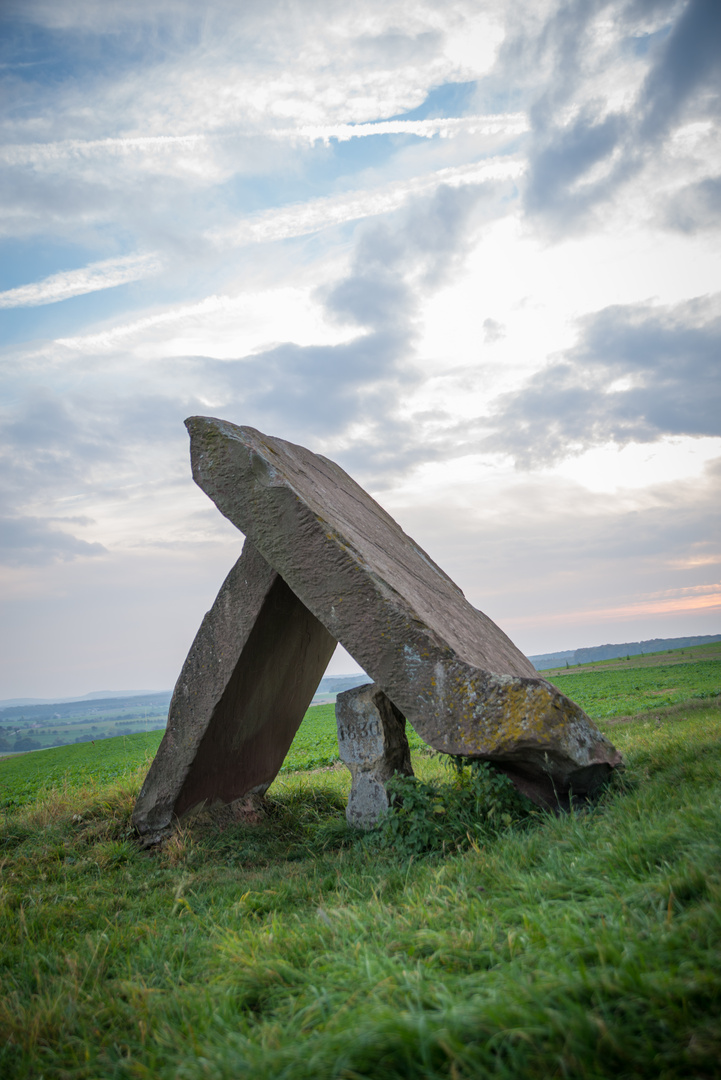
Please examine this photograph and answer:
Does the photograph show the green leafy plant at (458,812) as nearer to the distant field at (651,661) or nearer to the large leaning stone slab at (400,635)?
the large leaning stone slab at (400,635)

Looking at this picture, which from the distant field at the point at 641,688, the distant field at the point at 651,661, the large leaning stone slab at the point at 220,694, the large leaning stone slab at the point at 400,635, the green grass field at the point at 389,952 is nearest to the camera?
the green grass field at the point at 389,952

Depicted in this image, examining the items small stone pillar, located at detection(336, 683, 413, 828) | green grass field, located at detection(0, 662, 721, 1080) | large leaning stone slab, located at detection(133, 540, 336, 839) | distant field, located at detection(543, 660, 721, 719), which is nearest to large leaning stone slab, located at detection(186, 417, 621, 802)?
green grass field, located at detection(0, 662, 721, 1080)

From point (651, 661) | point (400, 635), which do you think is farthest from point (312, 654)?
point (651, 661)

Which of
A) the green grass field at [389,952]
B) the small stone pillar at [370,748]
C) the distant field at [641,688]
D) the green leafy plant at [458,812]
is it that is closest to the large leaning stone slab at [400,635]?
the green leafy plant at [458,812]

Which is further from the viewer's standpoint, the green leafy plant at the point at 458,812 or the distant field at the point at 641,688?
the distant field at the point at 641,688

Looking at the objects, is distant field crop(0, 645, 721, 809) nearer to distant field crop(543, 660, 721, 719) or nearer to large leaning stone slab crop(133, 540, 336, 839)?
distant field crop(543, 660, 721, 719)

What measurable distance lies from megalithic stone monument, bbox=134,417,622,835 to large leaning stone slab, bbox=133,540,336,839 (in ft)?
0.05

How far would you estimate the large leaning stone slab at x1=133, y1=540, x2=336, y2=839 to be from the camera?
6203 millimetres

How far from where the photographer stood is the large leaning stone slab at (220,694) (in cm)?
620

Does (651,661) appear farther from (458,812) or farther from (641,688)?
(458,812)

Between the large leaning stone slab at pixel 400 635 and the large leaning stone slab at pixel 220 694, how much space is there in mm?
775

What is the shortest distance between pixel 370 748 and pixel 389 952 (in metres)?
3.12

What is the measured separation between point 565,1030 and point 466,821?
315cm

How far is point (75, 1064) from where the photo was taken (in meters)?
2.51
